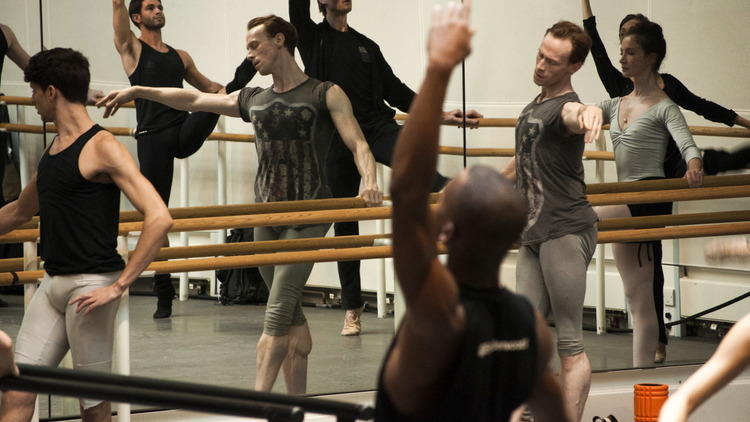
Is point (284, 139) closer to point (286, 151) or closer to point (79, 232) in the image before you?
point (286, 151)

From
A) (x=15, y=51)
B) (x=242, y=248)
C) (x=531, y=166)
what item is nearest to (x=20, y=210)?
(x=15, y=51)

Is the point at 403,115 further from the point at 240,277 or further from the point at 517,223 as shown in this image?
the point at 517,223

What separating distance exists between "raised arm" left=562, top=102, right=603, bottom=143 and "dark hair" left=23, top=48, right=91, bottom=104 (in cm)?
176

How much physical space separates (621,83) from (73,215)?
2.81m

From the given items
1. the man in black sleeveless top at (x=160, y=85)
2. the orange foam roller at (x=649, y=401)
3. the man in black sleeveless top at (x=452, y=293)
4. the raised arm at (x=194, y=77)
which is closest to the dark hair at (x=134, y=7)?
the man in black sleeveless top at (x=160, y=85)

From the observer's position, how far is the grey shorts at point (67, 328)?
3.90m

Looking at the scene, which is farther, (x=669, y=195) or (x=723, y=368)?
(x=669, y=195)

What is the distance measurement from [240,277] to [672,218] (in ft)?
6.61

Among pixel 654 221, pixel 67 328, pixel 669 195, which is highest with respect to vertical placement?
pixel 669 195

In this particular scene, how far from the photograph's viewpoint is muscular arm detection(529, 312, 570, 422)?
200 centimetres

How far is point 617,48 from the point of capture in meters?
5.72

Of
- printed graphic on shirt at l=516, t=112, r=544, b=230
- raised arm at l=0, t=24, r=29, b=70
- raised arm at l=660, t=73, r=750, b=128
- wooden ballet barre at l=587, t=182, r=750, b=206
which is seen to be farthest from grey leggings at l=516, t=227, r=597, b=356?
raised arm at l=0, t=24, r=29, b=70

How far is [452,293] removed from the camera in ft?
6.12

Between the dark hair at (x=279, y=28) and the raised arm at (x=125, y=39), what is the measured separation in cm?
50
